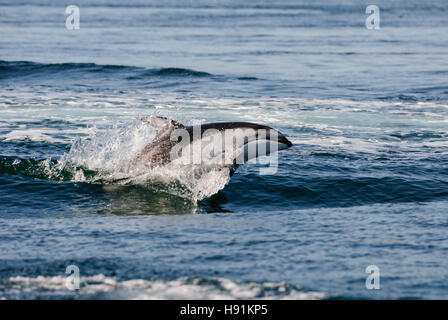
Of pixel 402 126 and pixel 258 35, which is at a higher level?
pixel 258 35

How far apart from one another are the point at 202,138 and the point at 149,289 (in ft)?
15.6

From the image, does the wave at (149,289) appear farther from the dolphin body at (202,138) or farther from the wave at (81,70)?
the wave at (81,70)

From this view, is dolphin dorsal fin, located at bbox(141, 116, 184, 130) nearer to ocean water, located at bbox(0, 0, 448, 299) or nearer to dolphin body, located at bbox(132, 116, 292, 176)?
dolphin body, located at bbox(132, 116, 292, 176)

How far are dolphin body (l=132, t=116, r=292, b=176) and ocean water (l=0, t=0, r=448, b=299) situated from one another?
343mm

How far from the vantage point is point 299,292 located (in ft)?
25.6

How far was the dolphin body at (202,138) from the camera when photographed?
39.5ft

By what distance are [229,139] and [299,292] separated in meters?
4.77

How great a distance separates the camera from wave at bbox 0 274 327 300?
769 centimetres
